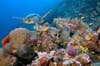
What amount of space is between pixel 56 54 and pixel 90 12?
1099cm

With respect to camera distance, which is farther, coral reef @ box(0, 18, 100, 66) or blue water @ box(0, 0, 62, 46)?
blue water @ box(0, 0, 62, 46)

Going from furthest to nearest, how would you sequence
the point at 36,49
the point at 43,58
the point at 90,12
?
the point at 90,12 → the point at 36,49 → the point at 43,58

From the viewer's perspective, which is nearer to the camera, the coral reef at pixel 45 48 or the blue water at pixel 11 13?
the coral reef at pixel 45 48

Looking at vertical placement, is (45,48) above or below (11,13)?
below

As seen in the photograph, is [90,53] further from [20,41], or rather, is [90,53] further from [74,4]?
[74,4]

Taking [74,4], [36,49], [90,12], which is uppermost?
[74,4]

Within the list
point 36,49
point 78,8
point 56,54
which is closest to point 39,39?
point 36,49

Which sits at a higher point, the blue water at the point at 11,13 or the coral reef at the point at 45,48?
the blue water at the point at 11,13

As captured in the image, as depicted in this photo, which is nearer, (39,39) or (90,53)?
(90,53)

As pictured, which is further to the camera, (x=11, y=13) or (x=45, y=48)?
(x=11, y=13)

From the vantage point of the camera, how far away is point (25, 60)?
5793 mm

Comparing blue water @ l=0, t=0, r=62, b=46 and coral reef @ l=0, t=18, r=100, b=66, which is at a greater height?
blue water @ l=0, t=0, r=62, b=46

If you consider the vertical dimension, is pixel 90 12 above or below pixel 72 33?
above

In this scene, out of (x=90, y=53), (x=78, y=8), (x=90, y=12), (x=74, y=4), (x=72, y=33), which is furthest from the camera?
(x=74, y=4)
